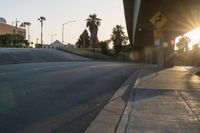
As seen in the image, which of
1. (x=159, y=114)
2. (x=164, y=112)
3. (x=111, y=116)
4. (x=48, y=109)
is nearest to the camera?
(x=111, y=116)

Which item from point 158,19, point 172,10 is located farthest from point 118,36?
point 158,19

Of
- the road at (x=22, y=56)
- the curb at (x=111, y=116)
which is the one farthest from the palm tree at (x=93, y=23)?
the curb at (x=111, y=116)

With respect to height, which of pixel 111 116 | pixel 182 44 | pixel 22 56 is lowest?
pixel 111 116

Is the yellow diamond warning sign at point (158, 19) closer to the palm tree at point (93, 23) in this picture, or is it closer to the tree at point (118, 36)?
the palm tree at point (93, 23)

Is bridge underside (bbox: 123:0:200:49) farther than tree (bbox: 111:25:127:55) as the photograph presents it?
No

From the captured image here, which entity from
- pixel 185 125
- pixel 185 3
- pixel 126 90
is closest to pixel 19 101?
pixel 185 125

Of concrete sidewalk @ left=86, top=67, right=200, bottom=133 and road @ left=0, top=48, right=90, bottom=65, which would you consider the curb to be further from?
road @ left=0, top=48, right=90, bottom=65

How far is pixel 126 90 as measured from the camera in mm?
16781

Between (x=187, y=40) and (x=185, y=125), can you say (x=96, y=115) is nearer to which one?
(x=185, y=125)

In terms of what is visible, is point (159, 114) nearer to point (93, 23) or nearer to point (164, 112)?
point (164, 112)

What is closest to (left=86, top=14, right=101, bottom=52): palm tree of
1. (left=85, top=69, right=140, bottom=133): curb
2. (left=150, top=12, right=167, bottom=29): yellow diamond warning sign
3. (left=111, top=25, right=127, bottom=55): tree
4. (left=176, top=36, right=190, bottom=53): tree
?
(left=111, top=25, right=127, bottom=55): tree

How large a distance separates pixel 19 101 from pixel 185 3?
20278 millimetres

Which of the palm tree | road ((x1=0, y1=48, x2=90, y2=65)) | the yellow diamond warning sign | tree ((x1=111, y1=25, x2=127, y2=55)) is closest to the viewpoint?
the yellow diamond warning sign

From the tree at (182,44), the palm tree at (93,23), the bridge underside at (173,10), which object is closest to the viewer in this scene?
the bridge underside at (173,10)
